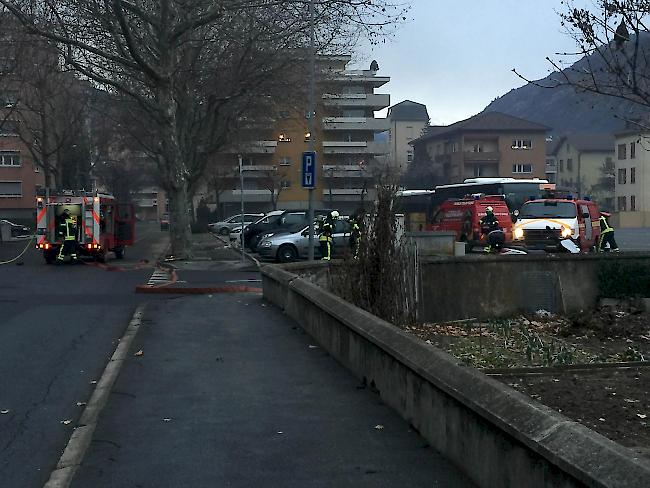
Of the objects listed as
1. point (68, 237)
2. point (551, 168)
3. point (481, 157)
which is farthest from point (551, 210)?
point (551, 168)

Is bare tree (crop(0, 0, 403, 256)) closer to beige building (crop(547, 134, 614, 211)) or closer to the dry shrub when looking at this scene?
the dry shrub

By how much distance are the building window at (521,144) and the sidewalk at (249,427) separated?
71.2 m

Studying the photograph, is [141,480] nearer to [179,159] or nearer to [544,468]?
[544,468]

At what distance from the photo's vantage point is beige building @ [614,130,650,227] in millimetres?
72562

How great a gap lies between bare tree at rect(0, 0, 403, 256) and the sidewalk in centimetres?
2027

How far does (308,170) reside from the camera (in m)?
22.6

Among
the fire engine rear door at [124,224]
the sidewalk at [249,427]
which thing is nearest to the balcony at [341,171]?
the fire engine rear door at [124,224]

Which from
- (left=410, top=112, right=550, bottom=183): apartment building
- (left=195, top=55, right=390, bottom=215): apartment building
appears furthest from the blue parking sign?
(left=410, top=112, right=550, bottom=183): apartment building

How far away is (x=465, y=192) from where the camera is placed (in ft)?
154

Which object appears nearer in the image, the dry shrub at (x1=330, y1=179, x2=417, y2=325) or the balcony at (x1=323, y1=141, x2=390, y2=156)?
the dry shrub at (x1=330, y1=179, x2=417, y2=325)

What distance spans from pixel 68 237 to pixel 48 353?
66.5ft

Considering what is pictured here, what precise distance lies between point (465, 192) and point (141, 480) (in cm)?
4176

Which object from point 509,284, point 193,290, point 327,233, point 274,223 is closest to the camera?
point 509,284

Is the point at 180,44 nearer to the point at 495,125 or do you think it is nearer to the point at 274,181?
the point at 274,181
